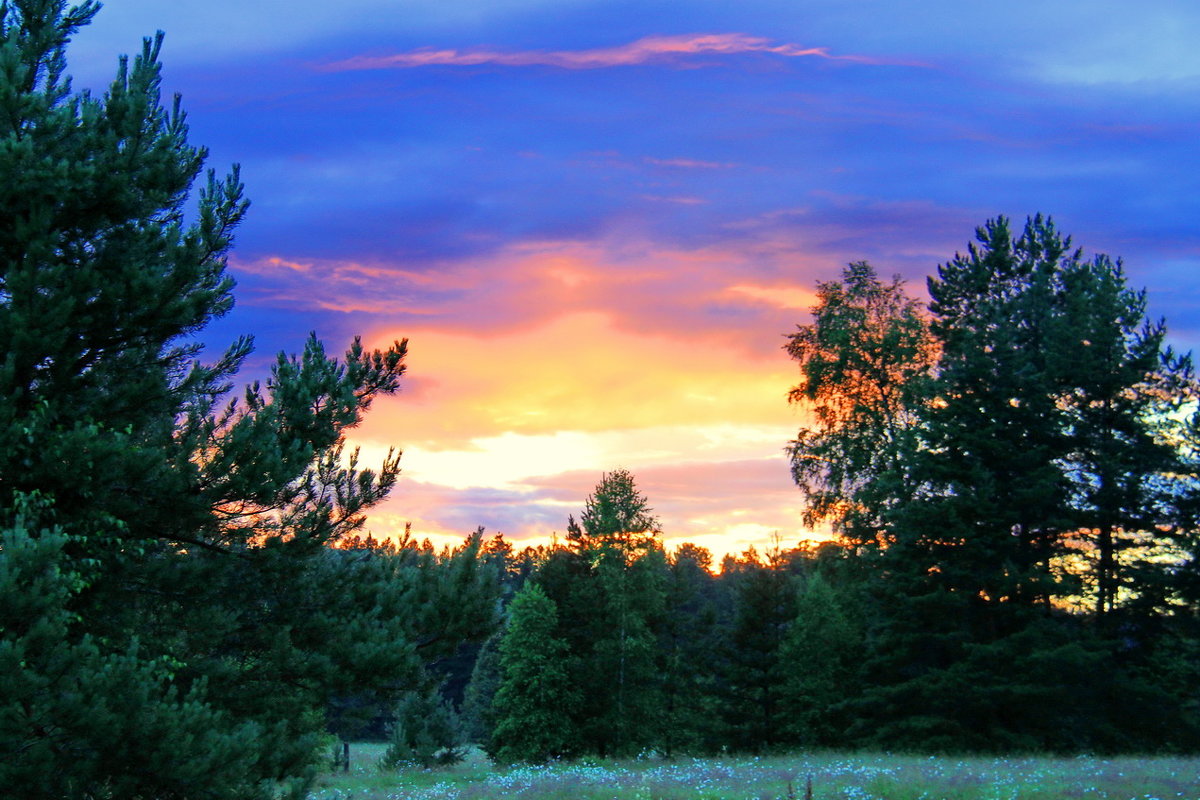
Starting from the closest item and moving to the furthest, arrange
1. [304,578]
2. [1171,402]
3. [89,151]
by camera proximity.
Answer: [89,151] → [304,578] → [1171,402]

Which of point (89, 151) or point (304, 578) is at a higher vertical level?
point (89, 151)

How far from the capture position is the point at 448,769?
33625 mm

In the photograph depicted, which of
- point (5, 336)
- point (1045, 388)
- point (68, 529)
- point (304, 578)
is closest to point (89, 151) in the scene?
point (5, 336)

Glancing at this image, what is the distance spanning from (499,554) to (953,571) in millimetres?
15063

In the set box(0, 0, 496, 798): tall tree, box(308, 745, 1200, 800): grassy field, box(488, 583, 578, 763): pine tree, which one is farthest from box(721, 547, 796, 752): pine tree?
box(0, 0, 496, 798): tall tree

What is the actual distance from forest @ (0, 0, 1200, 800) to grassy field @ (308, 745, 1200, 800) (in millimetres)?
3088

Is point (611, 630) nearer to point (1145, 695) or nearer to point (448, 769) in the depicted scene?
point (448, 769)

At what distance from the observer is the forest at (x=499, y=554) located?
895 cm

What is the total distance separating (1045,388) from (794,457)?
8719mm

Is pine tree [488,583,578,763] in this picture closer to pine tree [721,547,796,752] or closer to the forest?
the forest

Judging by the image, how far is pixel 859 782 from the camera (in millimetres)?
16438

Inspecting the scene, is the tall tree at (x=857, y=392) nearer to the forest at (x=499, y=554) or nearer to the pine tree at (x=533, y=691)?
the forest at (x=499, y=554)

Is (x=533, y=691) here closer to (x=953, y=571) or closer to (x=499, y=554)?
(x=499, y=554)

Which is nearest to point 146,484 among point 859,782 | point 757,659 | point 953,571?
point 859,782
